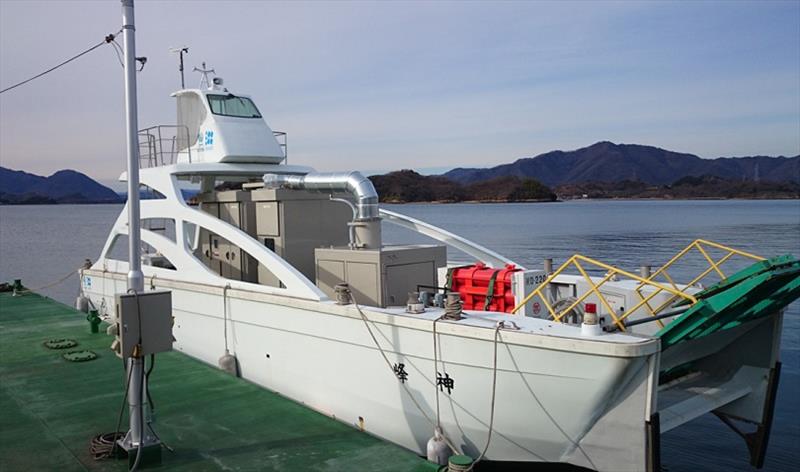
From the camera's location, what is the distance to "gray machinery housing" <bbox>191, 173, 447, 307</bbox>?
8.13 metres

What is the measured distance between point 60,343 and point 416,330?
793 centimetres

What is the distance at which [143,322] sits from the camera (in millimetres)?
5676

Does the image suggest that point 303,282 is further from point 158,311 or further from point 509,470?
point 509,470

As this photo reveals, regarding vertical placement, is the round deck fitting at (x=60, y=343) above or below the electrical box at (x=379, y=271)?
below

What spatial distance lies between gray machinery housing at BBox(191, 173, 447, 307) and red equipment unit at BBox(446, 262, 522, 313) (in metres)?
0.56

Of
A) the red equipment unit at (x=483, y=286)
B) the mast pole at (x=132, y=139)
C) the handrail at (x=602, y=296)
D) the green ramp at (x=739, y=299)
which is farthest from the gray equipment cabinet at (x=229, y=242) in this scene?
the green ramp at (x=739, y=299)

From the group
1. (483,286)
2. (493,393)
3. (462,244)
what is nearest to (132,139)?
(493,393)

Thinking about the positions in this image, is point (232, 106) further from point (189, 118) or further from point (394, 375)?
point (394, 375)

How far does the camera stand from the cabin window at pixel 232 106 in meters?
11.4

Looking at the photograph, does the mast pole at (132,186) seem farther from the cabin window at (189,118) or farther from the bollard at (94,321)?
the bollard at (94,321)

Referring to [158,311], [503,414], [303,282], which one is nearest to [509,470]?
[503,414]

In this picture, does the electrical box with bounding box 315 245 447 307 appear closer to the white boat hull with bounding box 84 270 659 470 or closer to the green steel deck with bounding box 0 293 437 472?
the white boat hull with bounding box 84 270 659 470

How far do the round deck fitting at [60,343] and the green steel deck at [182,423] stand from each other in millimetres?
630

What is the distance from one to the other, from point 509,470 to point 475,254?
4277 millimetres
